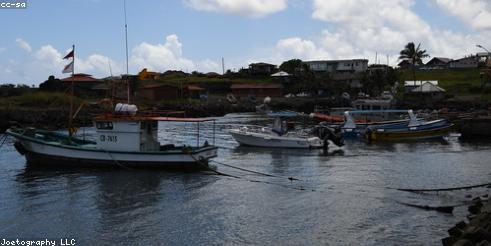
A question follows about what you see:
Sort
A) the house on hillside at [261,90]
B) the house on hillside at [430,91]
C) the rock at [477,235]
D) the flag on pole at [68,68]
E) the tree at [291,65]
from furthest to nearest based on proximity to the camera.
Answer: the tree at [291,65] < the house on hillside at [261,90] < the house on hillside at [430,91] < the flag on pole at [68,68] < the rock at [477,235]

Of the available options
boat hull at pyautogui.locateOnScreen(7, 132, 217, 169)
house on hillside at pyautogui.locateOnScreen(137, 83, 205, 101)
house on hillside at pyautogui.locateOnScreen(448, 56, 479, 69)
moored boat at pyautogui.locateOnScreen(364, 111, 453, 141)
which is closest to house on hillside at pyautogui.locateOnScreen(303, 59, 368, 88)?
house on hillside at pyautogui.locateOnScreen(448, 56, 479, 69)

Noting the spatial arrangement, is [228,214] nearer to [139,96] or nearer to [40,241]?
[40,241]

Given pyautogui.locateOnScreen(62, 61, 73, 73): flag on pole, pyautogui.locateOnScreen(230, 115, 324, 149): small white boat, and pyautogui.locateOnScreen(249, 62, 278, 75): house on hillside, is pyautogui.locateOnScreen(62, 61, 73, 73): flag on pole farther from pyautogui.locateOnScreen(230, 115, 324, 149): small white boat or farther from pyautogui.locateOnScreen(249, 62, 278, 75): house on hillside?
pyautogui.locateOnScreen(249, 62, 278, 75): house on hillside

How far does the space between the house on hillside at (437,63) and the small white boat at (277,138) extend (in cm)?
11125

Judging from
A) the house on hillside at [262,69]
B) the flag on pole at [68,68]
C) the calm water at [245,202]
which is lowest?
the calm water at [245,202]

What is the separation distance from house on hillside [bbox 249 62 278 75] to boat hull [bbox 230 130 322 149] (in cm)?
9483

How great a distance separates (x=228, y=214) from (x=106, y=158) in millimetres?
13007

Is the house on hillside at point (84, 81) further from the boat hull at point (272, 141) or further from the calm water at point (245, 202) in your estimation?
the calm water at point (245, 202)

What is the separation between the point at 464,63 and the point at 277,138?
111017 mm

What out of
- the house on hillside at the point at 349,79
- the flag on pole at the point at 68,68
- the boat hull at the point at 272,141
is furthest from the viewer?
the house on hillside at the point at 349,79

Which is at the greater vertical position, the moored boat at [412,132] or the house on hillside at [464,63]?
the house on hillside at [464,63]

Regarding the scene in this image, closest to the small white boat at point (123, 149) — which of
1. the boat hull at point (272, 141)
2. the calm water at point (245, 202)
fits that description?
the calm water at point (245, 202)

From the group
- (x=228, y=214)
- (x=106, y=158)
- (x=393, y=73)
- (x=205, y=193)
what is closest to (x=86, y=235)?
(x=228, y=214)

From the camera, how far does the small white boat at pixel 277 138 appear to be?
42812mm
